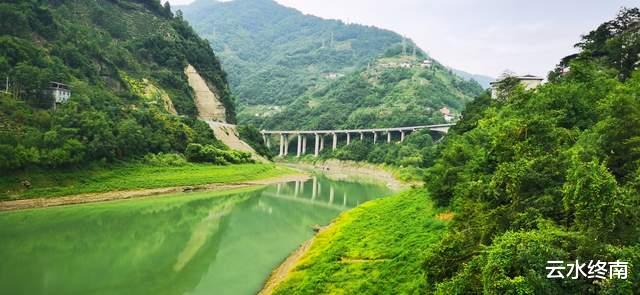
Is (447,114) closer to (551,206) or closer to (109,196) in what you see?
(109,196)

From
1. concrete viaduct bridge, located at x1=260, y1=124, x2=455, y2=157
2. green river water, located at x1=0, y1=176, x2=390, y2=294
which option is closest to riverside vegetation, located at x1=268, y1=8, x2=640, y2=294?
green river water, located at x1=0, y1=176, x2=390, y2=294

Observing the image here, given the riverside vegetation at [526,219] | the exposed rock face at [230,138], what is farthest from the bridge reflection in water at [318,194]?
the riverside vegetation at [526,219]

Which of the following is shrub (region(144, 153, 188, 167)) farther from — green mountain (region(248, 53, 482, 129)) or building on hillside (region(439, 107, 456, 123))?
building on hillside (region(439, 107, 456, 123))

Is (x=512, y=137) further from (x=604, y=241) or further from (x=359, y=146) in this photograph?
(x=359, y=146)

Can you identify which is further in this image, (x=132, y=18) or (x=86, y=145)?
(x=132, y=18)

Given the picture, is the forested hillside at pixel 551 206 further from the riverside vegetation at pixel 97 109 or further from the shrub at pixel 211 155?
the shrub at pixel 211 155

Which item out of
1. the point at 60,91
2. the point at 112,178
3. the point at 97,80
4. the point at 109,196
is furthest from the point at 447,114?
the point at 109,196

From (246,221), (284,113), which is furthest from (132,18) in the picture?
(246,221)
